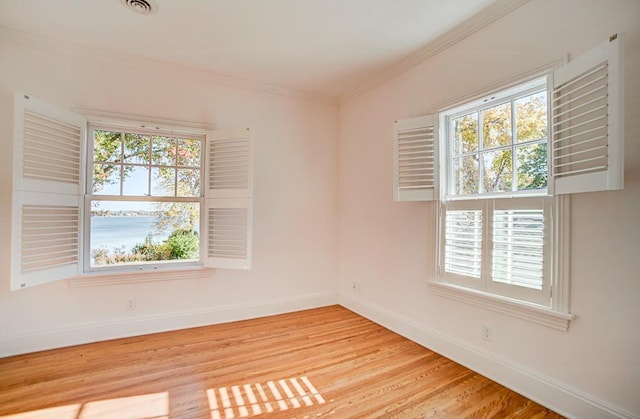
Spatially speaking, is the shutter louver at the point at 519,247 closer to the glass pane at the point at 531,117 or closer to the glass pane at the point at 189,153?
the glass pane at the point at 531,117

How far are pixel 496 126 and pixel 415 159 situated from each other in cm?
70

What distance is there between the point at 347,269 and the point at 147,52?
3.22m

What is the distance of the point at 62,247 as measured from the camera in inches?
103

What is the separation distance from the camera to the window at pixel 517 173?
1.63m

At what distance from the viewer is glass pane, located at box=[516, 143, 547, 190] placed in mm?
2000

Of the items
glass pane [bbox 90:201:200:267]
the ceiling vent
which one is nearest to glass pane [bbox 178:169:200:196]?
glass pane [bbox 90:201:200:267]

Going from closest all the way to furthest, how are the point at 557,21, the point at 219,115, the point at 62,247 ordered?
the point at 557,21, the point at 62,247, the point at 219,115

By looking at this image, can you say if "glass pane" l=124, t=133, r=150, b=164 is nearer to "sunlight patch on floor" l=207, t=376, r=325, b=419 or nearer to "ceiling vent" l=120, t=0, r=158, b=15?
"ceiling vent" l=120, t=0, r=158, b=15

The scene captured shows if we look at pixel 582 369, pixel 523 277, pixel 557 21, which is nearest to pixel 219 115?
pixel 557 21

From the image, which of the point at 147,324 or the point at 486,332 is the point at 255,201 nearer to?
the point at 147,324

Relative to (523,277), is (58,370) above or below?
below

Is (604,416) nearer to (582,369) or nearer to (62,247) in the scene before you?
(582,369)

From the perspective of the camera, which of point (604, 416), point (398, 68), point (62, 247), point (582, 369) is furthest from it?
point (398, 68)

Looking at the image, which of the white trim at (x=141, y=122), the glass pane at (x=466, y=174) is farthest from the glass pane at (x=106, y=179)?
the glass pane at (x=466, y=174)
